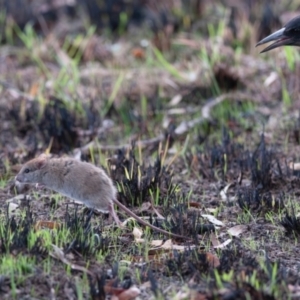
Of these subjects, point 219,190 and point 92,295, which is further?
point 219,190

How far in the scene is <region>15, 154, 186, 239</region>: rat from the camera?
4.88 m

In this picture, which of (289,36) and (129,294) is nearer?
(129,294)

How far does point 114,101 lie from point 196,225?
3.28m

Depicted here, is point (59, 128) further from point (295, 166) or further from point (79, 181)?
point (79, 181)

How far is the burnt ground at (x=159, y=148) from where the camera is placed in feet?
13.6

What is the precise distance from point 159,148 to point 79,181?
3.73 feet

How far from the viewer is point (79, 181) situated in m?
4.91

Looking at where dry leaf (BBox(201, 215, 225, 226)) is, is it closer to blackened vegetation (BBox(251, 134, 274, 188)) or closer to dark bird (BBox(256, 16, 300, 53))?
blackened vegetation (BBox(251, 134, 274, 188))

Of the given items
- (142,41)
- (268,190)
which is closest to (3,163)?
(268,190)

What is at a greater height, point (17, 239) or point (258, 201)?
point (17, 239)

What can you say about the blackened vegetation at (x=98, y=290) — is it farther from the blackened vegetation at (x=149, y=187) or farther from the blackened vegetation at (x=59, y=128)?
the blackened vegetation at (x=59, y=128)

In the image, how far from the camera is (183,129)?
279 inches

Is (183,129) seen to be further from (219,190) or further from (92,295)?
(92,295)

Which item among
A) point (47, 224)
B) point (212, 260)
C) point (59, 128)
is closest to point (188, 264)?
point (212, 260)
